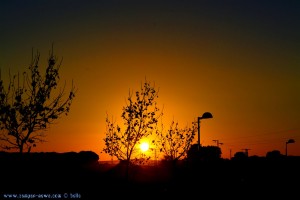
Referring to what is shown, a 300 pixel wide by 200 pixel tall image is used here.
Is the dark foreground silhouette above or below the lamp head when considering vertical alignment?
below

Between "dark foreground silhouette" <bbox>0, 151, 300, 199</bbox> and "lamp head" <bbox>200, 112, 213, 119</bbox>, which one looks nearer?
"dark foreground silhouette" <bbox>0, 151, 300, 199</bbox>

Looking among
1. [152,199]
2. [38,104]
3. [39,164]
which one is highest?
[38,104]

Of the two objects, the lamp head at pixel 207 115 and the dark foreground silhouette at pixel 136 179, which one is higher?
the lamp head at pixel 207 115

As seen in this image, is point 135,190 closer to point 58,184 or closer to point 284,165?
point 58,184

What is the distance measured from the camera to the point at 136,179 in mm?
44562

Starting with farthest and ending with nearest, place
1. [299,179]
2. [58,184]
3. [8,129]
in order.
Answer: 1. [299,179]
2. [58,184]
3. [8,129]

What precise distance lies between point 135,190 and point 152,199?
2.72m

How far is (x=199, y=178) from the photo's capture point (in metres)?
41.8

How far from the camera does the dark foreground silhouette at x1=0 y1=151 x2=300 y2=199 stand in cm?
2867

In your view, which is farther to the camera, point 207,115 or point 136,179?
point 136,179

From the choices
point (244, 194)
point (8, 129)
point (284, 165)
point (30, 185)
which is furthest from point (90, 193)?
point (284, 165)

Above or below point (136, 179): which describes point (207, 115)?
above

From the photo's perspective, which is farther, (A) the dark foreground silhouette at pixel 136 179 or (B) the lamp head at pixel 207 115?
(B) the lamp head at pixel 207 115

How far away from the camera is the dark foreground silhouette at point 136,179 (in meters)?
28.7
